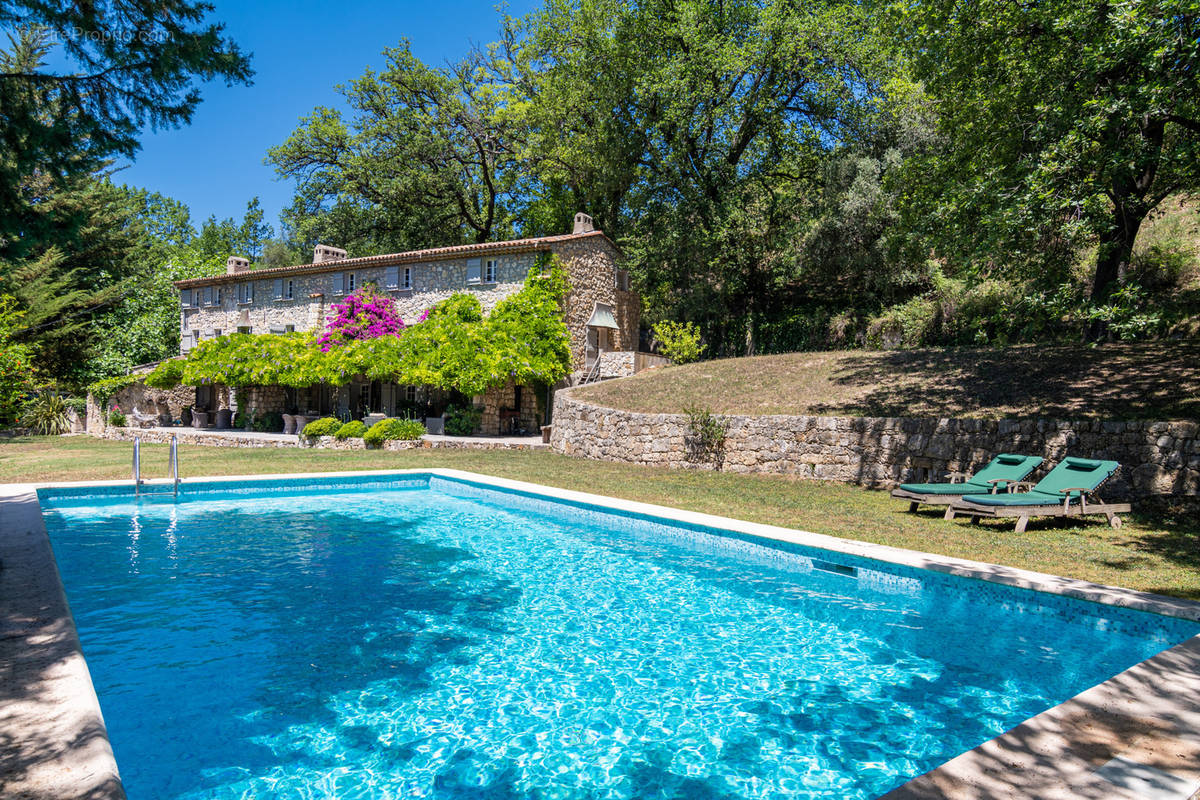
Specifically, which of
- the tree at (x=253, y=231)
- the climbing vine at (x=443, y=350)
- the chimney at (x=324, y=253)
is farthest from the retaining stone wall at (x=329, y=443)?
the tree at (x=253, y=231)

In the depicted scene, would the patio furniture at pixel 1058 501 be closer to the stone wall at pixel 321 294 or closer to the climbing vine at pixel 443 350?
the climbing vine at pixel 443 350

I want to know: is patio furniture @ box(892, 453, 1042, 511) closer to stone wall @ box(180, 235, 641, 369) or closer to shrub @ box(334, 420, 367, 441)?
stone wall @ box(180, 235, 641, 369)

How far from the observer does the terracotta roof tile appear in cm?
2283

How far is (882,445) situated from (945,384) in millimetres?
2938

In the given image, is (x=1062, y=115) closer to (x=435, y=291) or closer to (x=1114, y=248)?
(x=1114, y=248)

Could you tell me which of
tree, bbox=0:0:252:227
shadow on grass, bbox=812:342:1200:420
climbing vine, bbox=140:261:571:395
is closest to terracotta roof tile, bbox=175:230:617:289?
climbing vine, bbox=140:261:571:395

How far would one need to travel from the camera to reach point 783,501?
10836 millimetres

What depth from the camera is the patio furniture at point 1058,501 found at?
28.1 ft

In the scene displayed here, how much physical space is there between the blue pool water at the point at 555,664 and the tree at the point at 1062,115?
24.4ft

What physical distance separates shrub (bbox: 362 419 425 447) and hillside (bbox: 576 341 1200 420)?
5.33 metres

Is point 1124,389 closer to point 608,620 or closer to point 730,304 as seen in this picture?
point 608,620

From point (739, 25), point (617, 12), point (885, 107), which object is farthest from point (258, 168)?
point (885, 107)

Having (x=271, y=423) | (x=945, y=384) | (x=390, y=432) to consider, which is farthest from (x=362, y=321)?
(x=945, y=384)

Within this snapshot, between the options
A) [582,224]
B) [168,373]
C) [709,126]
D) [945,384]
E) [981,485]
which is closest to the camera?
[981,485]
